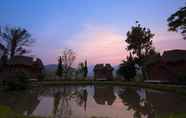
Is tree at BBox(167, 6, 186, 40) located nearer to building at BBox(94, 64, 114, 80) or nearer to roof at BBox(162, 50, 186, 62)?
roof at BBox(162, 50, 186, 62)

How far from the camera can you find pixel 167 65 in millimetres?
46594

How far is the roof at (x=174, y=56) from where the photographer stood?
45728 millimetres

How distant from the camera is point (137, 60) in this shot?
58.5m

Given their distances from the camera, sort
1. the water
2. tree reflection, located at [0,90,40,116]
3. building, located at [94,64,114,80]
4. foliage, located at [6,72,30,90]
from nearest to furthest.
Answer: the water → tree reflection, located at [0,90,40,116] → foliage, located at [6,72,30,90] → building, located at [94,64,114,80]

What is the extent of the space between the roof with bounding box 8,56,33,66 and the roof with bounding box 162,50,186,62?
92.7ft

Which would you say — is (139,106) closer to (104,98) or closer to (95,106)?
(95,106)

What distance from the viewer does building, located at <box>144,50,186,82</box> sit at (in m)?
45.5

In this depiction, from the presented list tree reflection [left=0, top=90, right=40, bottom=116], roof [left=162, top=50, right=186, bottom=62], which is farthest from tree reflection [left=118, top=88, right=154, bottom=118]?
roof [left=162, top=50, right=186, bottom=62]

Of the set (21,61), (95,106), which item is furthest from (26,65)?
(95,106)

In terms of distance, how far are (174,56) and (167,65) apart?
2.15 metres

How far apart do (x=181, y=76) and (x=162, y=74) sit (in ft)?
40.2

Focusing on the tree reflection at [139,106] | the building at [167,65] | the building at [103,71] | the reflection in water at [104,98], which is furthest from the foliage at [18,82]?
the building at [103,71]

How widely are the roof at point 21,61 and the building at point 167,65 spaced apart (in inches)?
997

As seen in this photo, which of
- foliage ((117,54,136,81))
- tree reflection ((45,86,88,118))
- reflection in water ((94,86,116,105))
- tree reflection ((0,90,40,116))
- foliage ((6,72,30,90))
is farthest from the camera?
foliage ((117,54,136,81))
